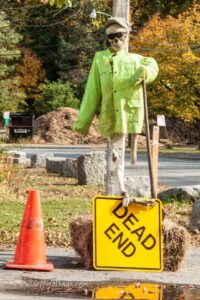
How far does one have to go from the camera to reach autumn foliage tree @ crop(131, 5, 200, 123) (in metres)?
47.1

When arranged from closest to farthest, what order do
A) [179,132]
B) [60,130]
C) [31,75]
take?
[60,130], [179,132], [31,75]

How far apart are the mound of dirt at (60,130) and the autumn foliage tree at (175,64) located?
8.99 m

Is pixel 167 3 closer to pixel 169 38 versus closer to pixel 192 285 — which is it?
pixel 169 38

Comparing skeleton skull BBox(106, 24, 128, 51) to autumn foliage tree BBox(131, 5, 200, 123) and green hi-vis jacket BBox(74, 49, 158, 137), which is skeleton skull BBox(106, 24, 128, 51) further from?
autumn foliage tree BBox(131, 5, 200, 123)

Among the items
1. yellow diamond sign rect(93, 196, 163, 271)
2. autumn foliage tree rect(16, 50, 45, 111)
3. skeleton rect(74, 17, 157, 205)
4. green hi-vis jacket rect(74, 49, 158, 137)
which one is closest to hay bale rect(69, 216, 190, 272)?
yellow diamond sign rect(93, 196, 163, 271)

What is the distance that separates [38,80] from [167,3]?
11283mm

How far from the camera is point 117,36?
9047 mm

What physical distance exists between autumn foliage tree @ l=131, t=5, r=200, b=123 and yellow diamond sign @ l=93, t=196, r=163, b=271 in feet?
126

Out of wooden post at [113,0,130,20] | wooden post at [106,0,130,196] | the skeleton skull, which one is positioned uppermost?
wooden post at [113,0,130,20]

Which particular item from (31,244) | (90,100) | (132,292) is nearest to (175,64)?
(90,100)

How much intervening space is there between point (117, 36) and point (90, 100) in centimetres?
70

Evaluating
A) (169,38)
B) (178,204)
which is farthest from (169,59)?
(178,204)

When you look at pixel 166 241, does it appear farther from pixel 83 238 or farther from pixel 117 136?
pixel 117 136

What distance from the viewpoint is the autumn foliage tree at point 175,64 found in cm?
4706
